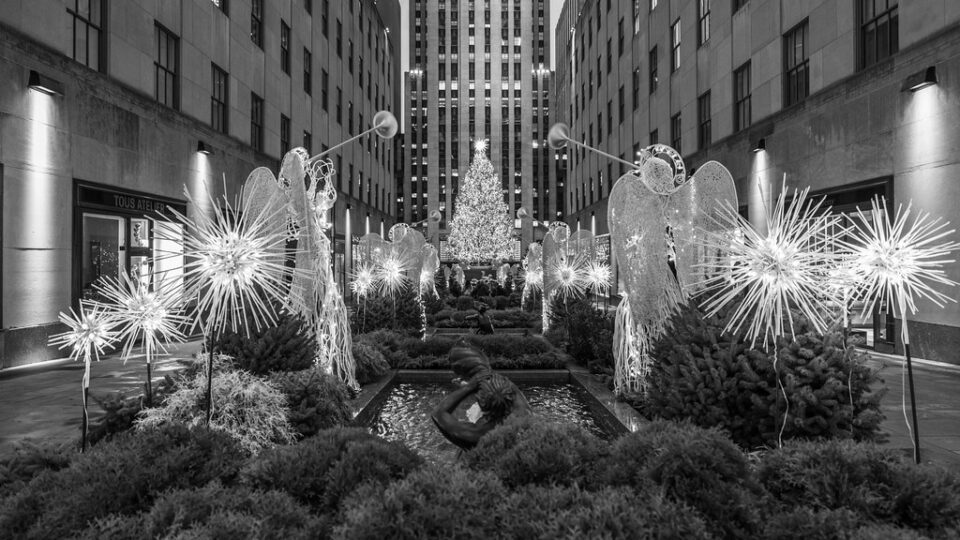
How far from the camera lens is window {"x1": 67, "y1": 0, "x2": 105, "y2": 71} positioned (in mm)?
13695

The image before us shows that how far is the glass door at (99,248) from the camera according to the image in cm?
1418

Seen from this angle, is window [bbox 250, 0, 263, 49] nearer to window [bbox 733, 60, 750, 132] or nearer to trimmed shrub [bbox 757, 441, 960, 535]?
window [bbox 733, 60, 750, 132]

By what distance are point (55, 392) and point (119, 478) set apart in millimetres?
6891

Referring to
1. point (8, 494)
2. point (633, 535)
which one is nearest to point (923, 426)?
point (633, 535)

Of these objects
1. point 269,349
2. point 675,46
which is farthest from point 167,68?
point 675,46

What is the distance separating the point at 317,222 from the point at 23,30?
30.3ft

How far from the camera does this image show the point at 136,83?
15797 mm

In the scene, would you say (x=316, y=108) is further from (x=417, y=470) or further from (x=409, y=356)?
(x=417, y=470)

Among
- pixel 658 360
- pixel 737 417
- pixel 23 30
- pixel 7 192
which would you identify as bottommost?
pixel 737 417

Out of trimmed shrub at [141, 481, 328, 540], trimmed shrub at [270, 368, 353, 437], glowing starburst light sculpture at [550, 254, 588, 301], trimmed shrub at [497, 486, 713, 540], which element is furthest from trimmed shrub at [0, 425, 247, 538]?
glowing starburst light sculpture at [550, 254, 588, 301]

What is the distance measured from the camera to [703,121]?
25078 millimetres

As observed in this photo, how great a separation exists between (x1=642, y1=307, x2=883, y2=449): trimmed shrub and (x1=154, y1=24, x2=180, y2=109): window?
715 inches

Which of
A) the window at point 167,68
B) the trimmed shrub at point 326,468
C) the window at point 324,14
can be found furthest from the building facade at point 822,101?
the window at point 324,14

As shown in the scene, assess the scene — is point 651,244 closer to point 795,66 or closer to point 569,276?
point 569,276
